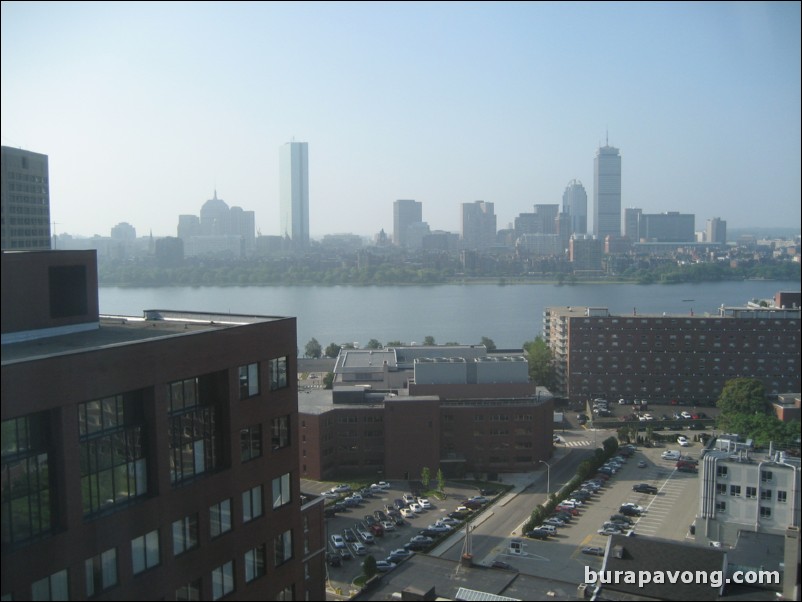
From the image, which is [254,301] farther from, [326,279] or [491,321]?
[326,279]

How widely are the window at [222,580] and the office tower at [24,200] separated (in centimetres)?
88

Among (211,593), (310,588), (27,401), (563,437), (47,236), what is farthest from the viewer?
(563,437)

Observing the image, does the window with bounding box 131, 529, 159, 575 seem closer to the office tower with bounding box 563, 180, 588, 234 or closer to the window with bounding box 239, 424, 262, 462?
the window with bounding box 239, 424, 262, 462

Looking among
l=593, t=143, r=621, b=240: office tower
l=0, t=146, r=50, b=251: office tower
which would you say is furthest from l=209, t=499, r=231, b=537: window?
l=593, t=143, r=621, b=240: office tower

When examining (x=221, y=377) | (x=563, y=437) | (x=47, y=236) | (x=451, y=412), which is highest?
(x=47, y=236)

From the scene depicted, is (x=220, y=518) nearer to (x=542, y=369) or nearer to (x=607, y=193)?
(x=542, y=369)

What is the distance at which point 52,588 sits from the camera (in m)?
1.36

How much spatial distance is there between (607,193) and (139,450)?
32.6 metres

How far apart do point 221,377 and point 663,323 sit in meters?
6.60

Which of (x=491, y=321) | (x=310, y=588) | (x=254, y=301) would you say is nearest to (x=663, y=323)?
(x=310, y=588)

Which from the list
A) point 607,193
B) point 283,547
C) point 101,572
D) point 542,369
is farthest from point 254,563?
point 607,193

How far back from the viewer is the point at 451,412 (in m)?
6.11

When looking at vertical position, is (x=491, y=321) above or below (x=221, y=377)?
below

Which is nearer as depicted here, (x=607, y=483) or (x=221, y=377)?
(x=221, y=377)
